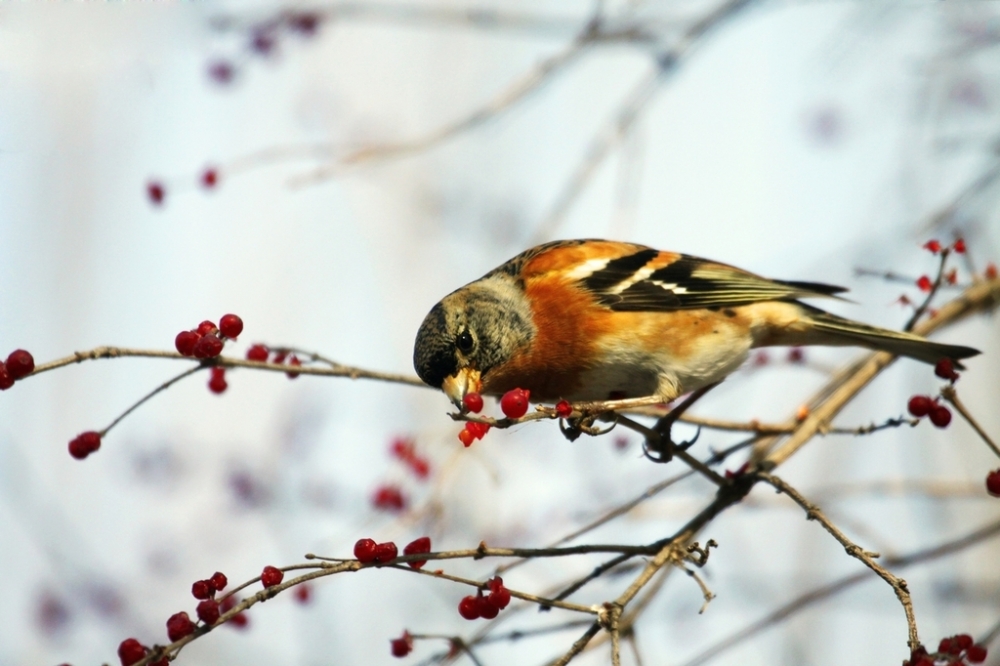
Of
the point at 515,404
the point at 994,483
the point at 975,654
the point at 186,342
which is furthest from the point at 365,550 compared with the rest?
the point at 994,483

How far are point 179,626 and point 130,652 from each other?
0.13m

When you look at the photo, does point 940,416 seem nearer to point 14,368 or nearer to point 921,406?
point 921,406

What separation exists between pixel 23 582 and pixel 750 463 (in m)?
6.86

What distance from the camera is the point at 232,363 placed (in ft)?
8.42

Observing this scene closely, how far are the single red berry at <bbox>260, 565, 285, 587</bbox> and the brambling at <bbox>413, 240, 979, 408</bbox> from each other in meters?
1.12

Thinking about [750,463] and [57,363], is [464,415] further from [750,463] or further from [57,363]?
[750,463]

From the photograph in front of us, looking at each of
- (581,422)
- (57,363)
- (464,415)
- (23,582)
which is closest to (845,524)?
(581,422)

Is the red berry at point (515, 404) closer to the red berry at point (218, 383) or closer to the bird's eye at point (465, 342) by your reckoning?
the bird's eye at point (465, 342)

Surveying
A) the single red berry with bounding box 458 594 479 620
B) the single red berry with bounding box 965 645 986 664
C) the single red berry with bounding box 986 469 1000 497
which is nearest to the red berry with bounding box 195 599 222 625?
Result: the single red berry with bounding box 458 594 479 620

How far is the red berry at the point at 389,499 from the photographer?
391 centimetres

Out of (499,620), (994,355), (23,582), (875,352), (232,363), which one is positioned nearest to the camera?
(232,363)

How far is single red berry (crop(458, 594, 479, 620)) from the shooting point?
2375 millimetres

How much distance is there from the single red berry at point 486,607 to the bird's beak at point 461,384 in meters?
0.94

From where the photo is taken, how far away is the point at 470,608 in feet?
7.91
